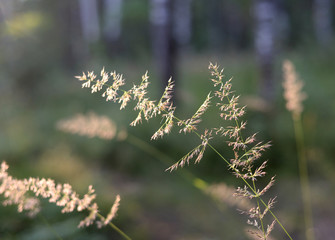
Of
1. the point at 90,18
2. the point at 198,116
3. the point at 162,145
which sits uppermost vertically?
the point at 198,116

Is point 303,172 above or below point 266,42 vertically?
below

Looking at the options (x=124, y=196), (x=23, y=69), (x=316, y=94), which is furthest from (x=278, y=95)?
(x=23, y=69)

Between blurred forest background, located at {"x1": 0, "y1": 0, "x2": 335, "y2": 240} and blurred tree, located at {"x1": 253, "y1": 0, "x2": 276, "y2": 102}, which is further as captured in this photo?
blurred tree, located at {"x1": 253, "y1": 0, "x2": 276, "y2": 102}

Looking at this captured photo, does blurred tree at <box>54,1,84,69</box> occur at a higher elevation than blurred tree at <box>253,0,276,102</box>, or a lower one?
lower

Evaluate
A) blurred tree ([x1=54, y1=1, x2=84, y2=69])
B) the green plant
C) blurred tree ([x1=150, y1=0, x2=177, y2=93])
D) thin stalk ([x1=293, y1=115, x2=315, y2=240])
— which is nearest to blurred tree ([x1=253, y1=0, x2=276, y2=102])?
thin stalk ([x1=293, y1=115, x2=315, y2=240])

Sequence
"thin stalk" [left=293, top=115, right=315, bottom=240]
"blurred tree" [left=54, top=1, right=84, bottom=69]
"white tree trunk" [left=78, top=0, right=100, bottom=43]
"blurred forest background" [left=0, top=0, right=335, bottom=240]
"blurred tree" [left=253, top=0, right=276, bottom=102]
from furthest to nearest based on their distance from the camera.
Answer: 1. "blurred tree" [left=54, top=1, right=84, bottom=69]
2. "white tree trunk" [left=78, top=0, right=100, bottom=43]
3. "blurred tree" [left=253, top=0, right=276, bottom=102]
4. "thin stalk" [left=293, top=115, right=315, bottom=240]
5. "blurred forest background" [left=0, top=0, right=335, bottom=240]

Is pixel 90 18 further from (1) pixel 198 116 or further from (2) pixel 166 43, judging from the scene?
(1) pixel 198 116

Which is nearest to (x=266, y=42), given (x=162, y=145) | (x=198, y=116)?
(x=162, y=145)

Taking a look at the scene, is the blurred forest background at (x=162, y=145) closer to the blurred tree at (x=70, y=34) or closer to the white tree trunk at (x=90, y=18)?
the white tree trunk at (x=90, y=18)

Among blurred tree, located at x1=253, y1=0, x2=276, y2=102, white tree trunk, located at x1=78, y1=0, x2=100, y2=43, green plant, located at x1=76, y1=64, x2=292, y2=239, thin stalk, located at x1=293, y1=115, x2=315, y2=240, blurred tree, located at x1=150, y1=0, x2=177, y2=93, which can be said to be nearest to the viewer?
green plant, located at x1=76, y1=64, x2=292, y2=239

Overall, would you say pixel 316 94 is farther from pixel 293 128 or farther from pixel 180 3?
pixel 180 3

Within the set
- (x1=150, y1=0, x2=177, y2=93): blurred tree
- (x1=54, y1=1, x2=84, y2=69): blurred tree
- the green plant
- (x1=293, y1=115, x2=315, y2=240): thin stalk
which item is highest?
the green plant

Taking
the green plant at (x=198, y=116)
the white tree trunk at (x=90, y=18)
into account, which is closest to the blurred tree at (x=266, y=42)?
the green plant at (x=198, y=116)

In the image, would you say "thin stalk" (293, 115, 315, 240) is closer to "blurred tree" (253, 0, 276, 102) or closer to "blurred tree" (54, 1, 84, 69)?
"blurred tree" (253, 0, 276, 102)
